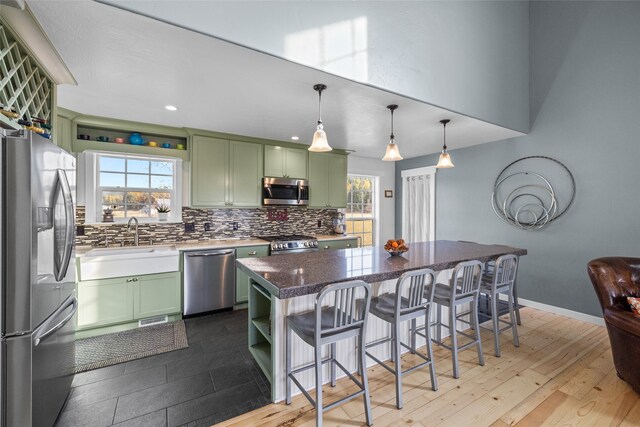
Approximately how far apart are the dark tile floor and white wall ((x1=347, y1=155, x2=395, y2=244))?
379 centimetres

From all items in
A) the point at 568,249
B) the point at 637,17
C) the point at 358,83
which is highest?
the point at 637,17

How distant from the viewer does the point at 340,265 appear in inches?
85.6

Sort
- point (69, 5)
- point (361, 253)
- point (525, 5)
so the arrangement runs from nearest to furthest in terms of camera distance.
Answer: point (69, 5) → point (361, 253) → point (525, 5)

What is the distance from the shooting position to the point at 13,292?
1.32 metres

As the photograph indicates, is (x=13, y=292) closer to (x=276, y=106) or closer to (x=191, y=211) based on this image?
(x=276, y=106)

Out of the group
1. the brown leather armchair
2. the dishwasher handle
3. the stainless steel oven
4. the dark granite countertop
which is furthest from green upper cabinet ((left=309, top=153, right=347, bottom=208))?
the brown leather armchair

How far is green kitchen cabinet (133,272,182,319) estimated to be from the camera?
3.02m

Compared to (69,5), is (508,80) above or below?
above

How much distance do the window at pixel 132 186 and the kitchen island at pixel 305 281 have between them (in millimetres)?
2099

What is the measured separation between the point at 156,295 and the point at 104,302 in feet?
1.51

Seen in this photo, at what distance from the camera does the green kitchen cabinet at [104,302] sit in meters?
2.76

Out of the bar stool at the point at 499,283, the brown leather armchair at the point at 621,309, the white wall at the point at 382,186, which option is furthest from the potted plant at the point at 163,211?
the brown leather armchair at the point at 621,309

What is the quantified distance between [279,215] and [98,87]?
108 inches

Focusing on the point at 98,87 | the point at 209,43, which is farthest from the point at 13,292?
the point at 98,87
